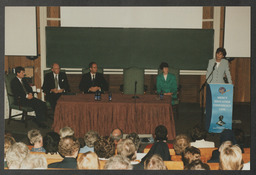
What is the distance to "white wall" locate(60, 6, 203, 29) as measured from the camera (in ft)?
26.6

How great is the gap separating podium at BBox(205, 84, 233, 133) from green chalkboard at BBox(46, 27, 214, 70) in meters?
2.63

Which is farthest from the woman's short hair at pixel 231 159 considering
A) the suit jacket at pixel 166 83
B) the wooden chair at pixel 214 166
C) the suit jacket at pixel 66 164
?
the suit jacket at pixel 166 83

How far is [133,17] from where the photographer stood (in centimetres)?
812

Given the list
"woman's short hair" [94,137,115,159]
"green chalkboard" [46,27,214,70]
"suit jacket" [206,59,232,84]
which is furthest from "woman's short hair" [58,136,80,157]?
"green chalkboard" [46,27,214,70]

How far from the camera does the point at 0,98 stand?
433cm

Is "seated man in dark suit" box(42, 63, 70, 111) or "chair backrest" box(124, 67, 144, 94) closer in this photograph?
"seated man in dark suit" box(42, 63, 70, 111)

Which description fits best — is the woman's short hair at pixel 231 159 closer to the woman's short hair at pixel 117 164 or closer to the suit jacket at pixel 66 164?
the woman's short hair at pixel 117 164

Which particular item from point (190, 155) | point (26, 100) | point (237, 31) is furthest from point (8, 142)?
point (237, 31)

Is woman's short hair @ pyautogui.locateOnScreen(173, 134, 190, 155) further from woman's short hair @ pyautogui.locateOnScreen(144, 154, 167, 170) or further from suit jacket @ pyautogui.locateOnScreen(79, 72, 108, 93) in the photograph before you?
suit jacket @ pyautogui.locateOnScreen(79, 72, 108, 93)

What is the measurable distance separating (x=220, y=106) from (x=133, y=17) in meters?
3.46

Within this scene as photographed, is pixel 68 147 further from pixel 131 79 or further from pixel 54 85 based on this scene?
pixel 131 79

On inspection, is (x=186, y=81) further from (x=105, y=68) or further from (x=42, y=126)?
(x=42, y=126)

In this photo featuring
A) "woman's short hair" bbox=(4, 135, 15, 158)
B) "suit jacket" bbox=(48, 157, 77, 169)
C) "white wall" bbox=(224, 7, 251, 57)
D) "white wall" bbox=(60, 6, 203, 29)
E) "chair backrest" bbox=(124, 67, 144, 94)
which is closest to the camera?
"suit jacket" bbox=(48, 157, 77, 169)

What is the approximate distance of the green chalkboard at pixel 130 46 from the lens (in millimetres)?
8141
